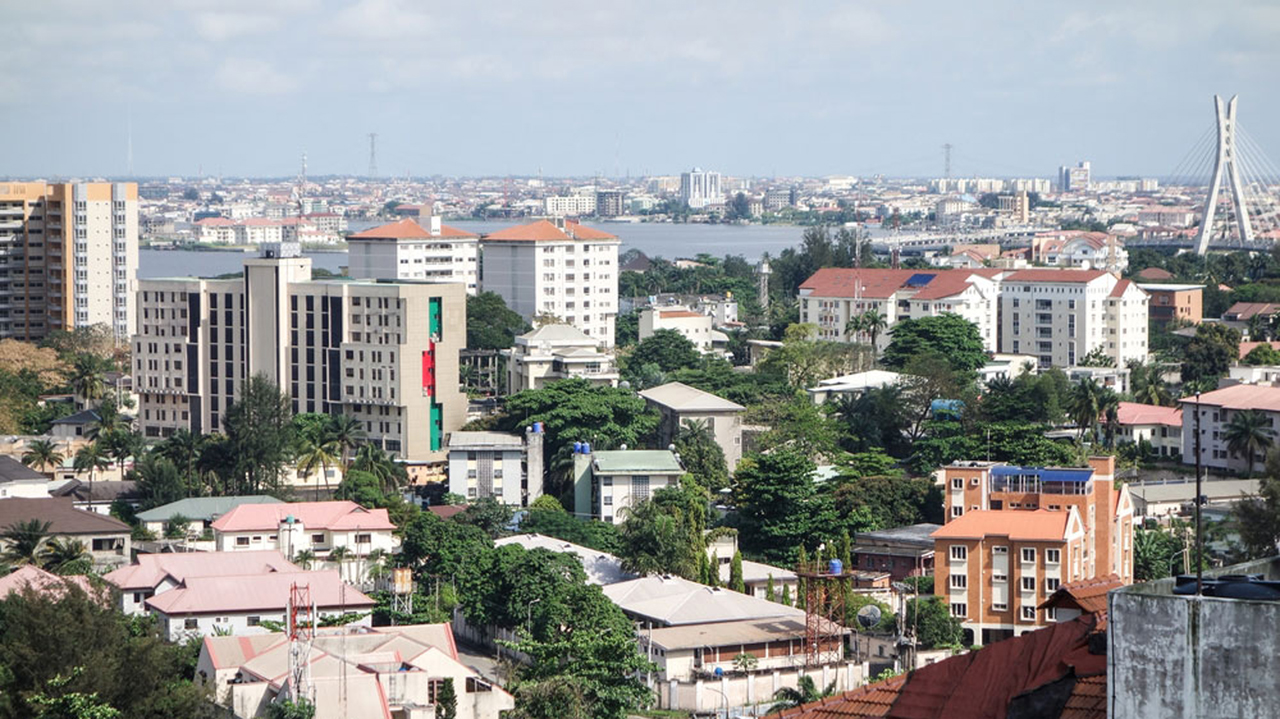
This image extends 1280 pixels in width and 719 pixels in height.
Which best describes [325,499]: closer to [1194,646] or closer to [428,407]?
[428,407]

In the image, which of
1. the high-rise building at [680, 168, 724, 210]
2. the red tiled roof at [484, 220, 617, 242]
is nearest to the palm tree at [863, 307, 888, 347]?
the red tiled roof at [484, 220, 617, 242]

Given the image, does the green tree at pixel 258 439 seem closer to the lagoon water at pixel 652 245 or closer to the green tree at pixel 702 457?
the green tree at pixel 702 457

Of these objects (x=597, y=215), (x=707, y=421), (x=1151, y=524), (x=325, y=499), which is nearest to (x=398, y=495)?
(x=325, y=499)

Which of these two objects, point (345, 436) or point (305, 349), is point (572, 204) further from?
point (345, 436)

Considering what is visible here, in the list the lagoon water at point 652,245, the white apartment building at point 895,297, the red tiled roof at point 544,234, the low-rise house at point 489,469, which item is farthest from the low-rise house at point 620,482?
the lagoon water at point 652,245

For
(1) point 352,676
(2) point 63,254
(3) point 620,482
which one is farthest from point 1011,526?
(2) point 63,254

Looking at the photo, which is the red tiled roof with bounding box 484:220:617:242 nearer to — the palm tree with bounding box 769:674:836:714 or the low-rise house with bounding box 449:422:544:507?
the low-rise house with bounding box 449:422:544:507
